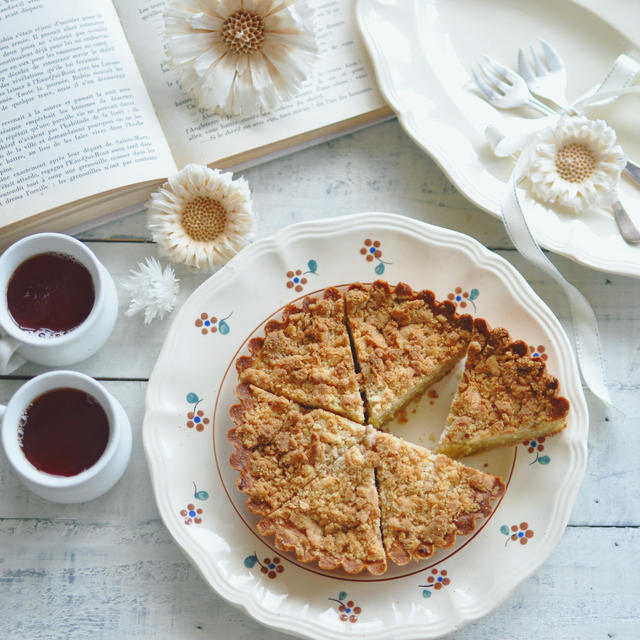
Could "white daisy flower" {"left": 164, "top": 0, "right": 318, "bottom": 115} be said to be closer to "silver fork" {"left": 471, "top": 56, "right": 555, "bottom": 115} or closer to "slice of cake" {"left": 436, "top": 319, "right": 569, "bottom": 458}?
"silver fork" {"left": 471, "top": 56, "right": 555, "bottom": 115}

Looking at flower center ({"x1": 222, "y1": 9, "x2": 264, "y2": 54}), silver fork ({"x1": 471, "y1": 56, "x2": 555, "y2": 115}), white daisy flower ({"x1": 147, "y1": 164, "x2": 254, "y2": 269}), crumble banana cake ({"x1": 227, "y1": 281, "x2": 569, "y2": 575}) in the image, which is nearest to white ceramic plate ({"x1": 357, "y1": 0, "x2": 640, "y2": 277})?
silver fork ({"x1": 471, "y1": 56, "x2": 555, "y2": 115})

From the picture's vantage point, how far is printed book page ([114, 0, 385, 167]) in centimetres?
272

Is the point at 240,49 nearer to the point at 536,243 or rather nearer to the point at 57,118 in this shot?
the point at 57,118

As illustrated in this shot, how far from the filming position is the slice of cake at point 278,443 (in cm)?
241

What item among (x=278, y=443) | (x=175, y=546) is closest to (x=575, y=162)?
(x=278, y=443)

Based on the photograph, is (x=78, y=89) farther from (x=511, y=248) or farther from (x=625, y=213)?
(x=625, y=213)

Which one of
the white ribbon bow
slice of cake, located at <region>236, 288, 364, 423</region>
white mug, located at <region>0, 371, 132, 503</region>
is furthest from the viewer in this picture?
the white ribbon bow

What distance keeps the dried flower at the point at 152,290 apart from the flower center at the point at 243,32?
0.84 metres

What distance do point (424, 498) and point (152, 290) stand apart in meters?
1.19

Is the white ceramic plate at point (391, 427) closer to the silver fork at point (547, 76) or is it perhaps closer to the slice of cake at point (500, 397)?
the slice of cake at point (500, 397)

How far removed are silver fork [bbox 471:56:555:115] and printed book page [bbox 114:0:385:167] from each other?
15.8 inches

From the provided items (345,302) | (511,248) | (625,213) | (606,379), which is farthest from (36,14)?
(606,379)

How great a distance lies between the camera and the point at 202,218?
2656mm

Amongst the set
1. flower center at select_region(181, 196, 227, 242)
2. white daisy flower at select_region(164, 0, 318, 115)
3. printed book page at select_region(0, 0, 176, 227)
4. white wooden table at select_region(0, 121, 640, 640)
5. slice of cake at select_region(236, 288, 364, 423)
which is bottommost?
white wooden table at select_region(0, 121, 640, 640)
